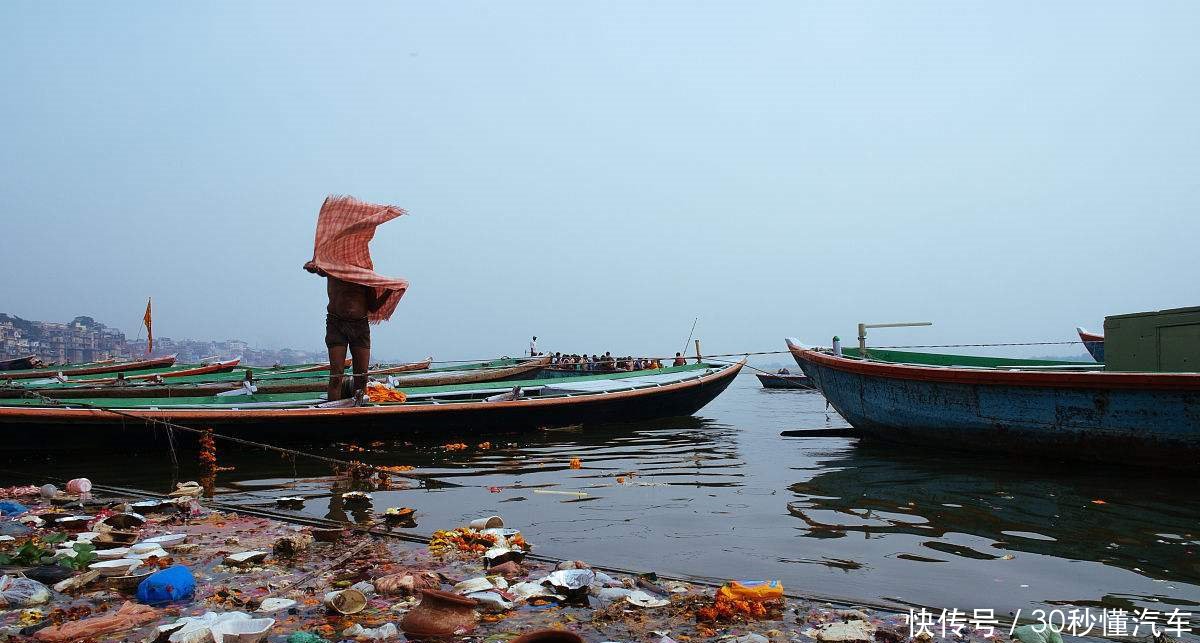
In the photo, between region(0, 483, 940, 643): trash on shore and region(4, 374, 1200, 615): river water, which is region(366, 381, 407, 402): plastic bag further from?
region(0, 483, 940, 643): trash on shore

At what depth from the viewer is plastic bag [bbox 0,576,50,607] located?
377 cm

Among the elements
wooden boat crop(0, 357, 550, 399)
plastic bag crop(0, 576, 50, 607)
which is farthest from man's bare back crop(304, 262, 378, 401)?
plastic bag crop(0, 576, 50, 607)

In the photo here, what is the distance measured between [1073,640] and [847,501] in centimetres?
324

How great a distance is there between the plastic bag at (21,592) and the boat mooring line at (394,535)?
6.23 ft

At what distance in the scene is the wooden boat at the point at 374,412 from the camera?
30.0ft

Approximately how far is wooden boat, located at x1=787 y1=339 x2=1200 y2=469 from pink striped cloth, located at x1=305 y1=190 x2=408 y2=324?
7.35m

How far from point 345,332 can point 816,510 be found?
25.3ft

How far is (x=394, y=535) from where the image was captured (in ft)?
17.2

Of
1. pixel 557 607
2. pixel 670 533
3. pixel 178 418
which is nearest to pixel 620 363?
pixel 178 418

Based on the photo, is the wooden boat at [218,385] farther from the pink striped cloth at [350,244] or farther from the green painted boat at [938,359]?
the green painted boat at [938,359]

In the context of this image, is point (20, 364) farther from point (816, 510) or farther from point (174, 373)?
point (816, 510)

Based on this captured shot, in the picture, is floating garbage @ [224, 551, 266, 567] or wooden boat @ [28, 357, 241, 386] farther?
wooden boat @ [28, 357, 241, 386]

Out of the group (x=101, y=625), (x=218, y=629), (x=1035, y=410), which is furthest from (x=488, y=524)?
(x=1035, y=410)

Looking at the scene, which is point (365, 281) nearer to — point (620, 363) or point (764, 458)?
point (764, 458)
